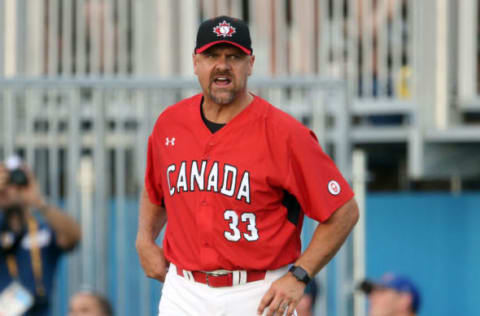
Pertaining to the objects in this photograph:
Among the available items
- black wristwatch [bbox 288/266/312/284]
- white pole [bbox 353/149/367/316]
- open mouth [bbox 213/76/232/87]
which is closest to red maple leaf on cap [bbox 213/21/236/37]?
open mouth [bbox 213/76/232/87]

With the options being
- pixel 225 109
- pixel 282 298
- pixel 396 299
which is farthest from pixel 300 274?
pixel 396 299

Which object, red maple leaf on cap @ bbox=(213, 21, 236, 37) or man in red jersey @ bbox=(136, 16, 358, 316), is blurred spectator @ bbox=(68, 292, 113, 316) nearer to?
man in red jersey @ bbox=(136, 16, 358, 316)

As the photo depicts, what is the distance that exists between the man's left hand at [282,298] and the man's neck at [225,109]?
28.6 inches

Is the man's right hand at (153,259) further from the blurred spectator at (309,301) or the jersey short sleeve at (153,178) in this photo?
the blurred spectator at (309,301)

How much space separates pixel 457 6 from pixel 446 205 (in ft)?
5.41

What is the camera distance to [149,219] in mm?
4574

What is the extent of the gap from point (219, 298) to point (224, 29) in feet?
3.59

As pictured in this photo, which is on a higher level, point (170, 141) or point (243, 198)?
point (170, 141)

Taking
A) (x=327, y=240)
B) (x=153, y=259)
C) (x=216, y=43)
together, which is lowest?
(x=153, y=259)

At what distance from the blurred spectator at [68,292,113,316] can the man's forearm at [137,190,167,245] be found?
196cm

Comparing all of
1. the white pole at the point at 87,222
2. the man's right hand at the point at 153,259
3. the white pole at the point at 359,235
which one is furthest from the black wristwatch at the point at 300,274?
the white pole at the point at 87,222

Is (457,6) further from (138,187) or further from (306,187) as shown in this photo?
(306,187)

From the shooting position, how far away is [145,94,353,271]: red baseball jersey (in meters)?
4.10

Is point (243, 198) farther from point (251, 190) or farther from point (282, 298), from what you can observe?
point (282, 298)
